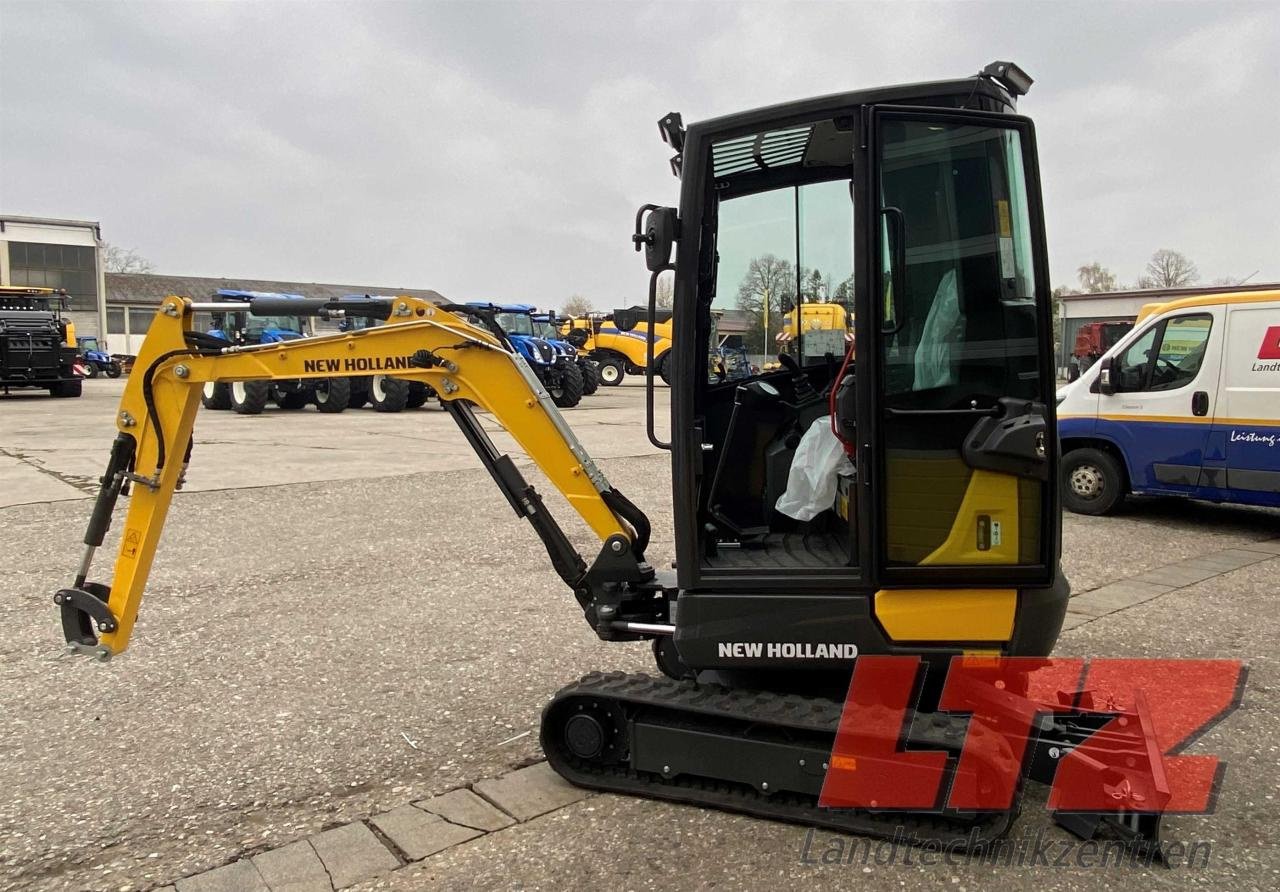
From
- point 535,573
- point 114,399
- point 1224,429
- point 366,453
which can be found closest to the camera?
point 535,573

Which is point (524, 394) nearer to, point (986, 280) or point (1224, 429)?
point (986, 280)

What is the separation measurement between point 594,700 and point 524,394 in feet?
4.05

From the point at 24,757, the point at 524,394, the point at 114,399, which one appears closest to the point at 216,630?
the point at 24,757

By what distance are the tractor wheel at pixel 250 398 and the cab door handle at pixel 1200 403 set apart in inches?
675

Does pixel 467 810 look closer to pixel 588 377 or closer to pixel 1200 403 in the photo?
pixel 1200 403

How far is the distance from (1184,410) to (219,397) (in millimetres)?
20019

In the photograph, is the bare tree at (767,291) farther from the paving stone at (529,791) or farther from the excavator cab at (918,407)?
the paving stone at (529,791)

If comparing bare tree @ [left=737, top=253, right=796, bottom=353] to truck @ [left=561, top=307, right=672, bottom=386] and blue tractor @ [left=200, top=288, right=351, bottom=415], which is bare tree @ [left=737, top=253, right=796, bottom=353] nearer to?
blue tractor @ [left=200, top=288, right=351, bottom=415]

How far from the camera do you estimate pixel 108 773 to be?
3730 mm

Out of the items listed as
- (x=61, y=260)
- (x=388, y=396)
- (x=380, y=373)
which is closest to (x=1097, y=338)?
(x=388, y=396)

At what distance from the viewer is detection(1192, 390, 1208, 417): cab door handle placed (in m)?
8.43

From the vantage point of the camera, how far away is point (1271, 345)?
8.05 metres

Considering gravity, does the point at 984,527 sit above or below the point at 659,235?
below

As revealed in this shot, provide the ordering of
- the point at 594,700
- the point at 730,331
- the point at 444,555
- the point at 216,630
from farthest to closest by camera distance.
Answer: 1. the point at 444,555
2. the point at 216,630
3. the point at 730,331
4. the point at 594,700
